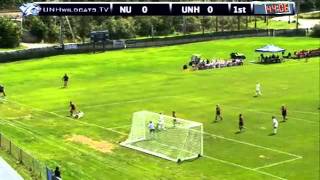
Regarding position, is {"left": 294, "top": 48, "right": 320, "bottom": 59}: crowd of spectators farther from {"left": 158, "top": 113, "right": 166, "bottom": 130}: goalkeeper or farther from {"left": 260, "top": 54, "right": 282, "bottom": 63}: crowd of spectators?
{"left": 158, "top": 113, "right": 166, "bottom": 130}: goalkeeper

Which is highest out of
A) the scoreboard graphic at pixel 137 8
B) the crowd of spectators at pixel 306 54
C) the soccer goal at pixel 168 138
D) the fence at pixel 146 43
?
the scoreboard graphic at pixel 137 8

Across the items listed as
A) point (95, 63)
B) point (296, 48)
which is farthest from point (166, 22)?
point (95, 63)

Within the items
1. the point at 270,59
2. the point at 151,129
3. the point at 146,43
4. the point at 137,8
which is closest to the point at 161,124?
the point at 151,129

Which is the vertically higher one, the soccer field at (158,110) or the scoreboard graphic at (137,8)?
the scoreboard graphic at (137,8)

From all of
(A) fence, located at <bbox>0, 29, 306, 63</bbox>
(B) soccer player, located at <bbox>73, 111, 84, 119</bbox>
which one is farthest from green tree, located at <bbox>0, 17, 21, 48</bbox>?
(B) soccer player, located at <bbox>73, 111, 84, 119</bbox>

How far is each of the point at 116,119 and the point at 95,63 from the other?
35.7 metres

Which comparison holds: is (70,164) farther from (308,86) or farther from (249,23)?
(249,23)

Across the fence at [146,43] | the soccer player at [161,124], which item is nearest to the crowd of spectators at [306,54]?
the fence at [146,43]

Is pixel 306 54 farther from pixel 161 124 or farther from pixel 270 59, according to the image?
pixel 161 124

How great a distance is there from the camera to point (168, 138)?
125 feet

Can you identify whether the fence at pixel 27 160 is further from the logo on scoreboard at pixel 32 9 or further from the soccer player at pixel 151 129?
the logo on scoreboard at pixel 32 9

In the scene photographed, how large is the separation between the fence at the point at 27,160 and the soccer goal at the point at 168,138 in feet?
31.1

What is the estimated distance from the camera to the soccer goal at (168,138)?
36.6 metres

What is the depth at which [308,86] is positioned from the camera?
60.9m
